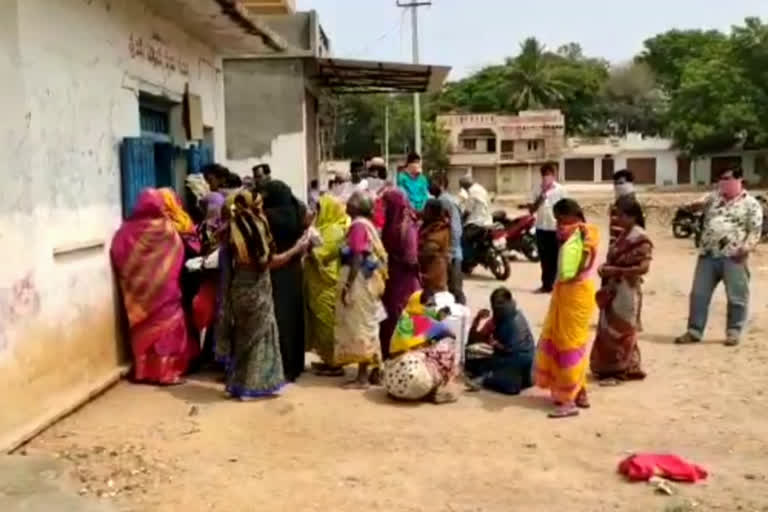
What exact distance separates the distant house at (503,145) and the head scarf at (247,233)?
52.9 metres

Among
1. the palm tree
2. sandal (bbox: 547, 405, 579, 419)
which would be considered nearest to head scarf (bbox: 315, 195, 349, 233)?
sandal (bbox: 547, 405, 579, 419)

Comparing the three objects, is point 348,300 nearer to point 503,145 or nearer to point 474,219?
point 474,219

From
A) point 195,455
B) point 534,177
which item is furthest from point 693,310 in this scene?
point 534,177

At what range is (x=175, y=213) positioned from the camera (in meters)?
7.23

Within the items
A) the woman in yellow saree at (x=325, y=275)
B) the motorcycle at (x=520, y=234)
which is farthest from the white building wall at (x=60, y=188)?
the motorcycle at (x=520, y=234)

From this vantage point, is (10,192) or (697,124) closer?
(10,192)

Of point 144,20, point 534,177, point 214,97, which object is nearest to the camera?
point 144,20

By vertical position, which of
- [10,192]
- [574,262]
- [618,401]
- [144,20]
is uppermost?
[144,20]

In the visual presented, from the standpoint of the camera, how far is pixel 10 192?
5.40 meters

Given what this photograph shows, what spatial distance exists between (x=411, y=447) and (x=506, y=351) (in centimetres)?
155

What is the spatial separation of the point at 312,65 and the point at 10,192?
35.7 ft

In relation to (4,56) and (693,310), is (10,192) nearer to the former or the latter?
(4,56)

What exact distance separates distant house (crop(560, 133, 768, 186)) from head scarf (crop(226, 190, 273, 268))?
6095 cm

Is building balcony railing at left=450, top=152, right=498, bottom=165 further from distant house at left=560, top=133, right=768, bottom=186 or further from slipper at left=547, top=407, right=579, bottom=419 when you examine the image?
slipper at left=547, top=407, right=579, bottom=419
